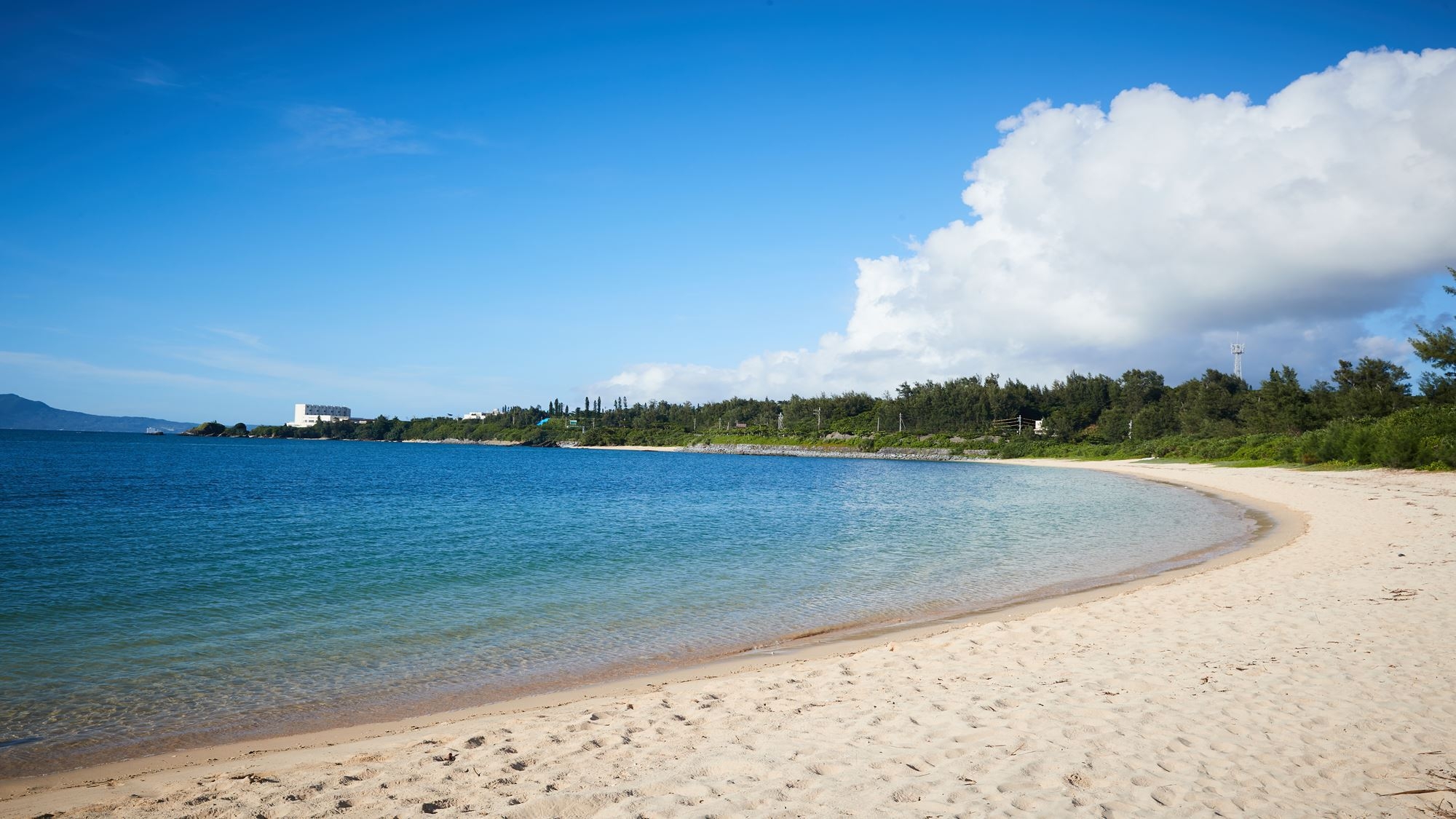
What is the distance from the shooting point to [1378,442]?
38.7m

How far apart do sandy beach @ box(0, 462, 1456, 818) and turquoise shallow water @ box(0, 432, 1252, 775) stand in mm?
1428

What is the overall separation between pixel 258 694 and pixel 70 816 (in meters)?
3.46

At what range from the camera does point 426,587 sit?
15.2m

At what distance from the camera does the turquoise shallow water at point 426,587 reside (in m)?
8.60

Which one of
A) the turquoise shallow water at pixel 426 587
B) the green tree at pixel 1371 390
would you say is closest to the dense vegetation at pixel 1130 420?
the green tree at pixel 1371 390

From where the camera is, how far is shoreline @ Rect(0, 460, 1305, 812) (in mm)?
6516

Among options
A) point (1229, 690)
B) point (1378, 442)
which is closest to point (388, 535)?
point (1229, 690)

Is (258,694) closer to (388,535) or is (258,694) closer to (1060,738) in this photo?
(1060,738)

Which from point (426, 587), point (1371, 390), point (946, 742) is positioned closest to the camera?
point (946, 742)

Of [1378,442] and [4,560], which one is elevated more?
Answer: [1378,442]

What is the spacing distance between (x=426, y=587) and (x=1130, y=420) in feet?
343

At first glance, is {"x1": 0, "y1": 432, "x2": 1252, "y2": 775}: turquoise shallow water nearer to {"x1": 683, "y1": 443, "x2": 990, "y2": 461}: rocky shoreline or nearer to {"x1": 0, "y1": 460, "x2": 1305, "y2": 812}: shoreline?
{"x1": 0, "y1": 460, "x2": 1305, "y2": 812}: shoreline

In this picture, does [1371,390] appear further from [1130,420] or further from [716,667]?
[716,667]

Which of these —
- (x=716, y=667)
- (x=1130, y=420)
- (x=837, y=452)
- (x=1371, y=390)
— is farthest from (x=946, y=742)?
(x=837, y=452)
